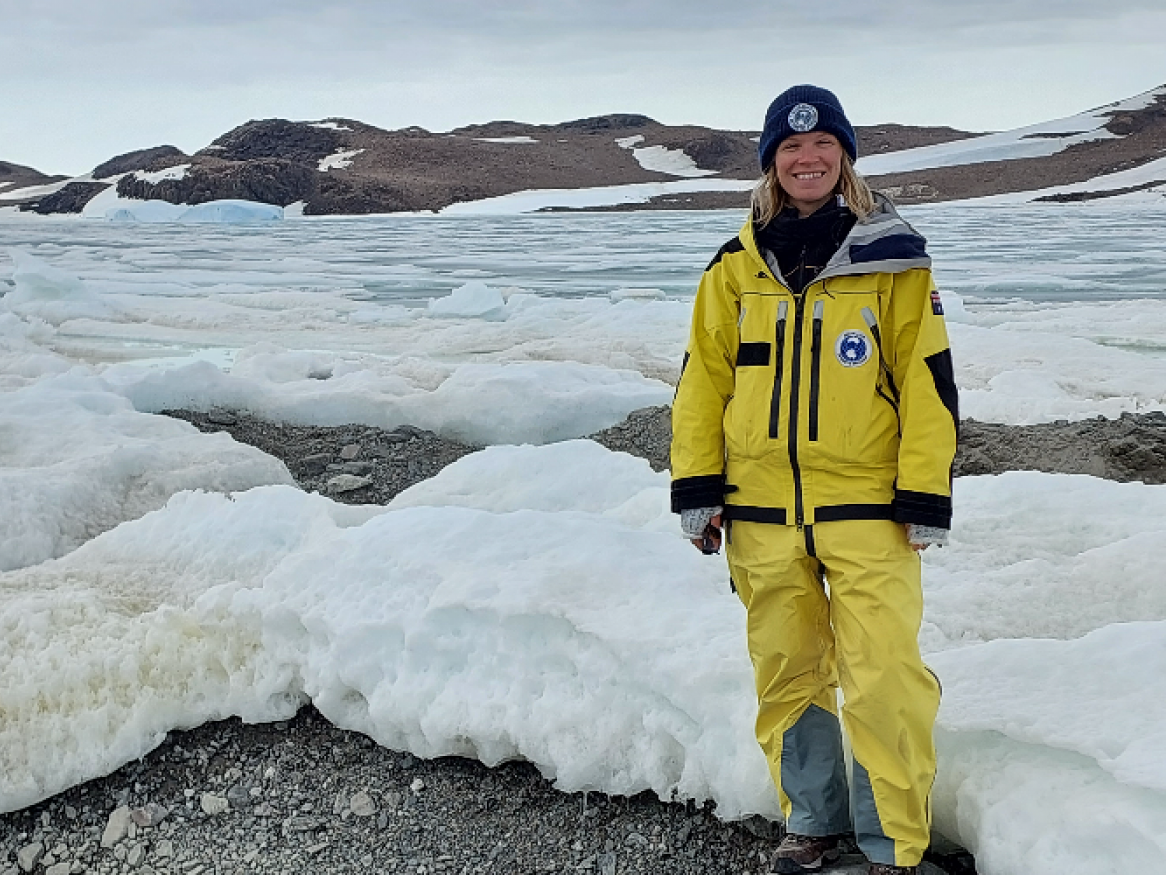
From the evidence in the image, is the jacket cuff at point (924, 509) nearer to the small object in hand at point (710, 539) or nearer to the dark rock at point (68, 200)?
the small object in hand at point (710, 539)

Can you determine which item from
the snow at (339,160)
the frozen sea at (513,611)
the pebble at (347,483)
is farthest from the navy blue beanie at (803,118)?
the snow at (339,160)

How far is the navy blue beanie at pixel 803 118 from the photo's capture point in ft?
6.60

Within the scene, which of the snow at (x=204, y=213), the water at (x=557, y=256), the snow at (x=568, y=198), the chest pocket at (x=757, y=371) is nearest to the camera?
the chest pocket at (x=757, y=371)

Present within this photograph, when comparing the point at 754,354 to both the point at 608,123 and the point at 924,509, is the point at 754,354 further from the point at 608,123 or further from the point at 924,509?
the point at 608,123

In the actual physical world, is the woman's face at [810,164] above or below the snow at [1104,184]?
above

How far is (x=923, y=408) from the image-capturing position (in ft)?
6.27

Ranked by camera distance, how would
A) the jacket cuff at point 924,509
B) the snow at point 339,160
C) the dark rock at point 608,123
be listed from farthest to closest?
the dark rock at point 608,123
the snow at point 339,160
the jacket cuff at point 924,509

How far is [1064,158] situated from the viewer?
5681cm

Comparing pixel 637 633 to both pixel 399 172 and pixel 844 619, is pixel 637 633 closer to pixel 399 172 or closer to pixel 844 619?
pixel 844 619

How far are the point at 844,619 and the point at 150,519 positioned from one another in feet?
9.21

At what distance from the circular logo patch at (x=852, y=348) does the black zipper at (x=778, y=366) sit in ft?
0.33

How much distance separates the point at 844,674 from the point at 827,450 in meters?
0.43

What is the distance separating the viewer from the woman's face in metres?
2.03

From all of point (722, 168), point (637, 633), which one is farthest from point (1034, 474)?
point (722, 168)
